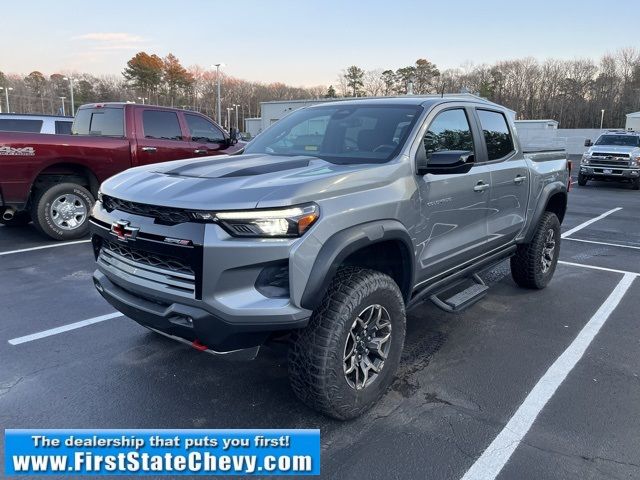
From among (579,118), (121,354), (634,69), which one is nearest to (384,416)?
(121,354)

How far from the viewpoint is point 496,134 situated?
15.2ft

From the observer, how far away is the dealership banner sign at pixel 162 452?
2.58 metres

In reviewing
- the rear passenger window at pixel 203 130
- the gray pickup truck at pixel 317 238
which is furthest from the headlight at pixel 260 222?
the rear passenger window at pixel 203 130

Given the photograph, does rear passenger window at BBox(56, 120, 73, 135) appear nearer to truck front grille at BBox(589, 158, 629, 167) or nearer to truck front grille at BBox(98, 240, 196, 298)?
truck front grille at BBox(98, 240, 196, 298)

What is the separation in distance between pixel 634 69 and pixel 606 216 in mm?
78077

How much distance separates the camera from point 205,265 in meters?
2.49

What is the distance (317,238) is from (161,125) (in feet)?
22.5

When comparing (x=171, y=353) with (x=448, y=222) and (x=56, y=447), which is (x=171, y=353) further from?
(x=448, y=222)

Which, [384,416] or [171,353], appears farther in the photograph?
[171,353]

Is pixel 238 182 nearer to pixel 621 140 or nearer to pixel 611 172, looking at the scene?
pixel 611 172

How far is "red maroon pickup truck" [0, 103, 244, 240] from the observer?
700cm

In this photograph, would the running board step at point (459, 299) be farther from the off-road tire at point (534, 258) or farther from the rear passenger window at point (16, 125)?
the rear passenger window at point (16, 125)

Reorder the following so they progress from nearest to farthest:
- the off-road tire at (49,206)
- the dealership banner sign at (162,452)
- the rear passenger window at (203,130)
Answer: the dealership banner sign at (162,452) → the off-road tire at (49,206) → the rear passenger window at (203,130)

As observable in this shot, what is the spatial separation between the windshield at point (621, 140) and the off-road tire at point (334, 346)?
1883cm
